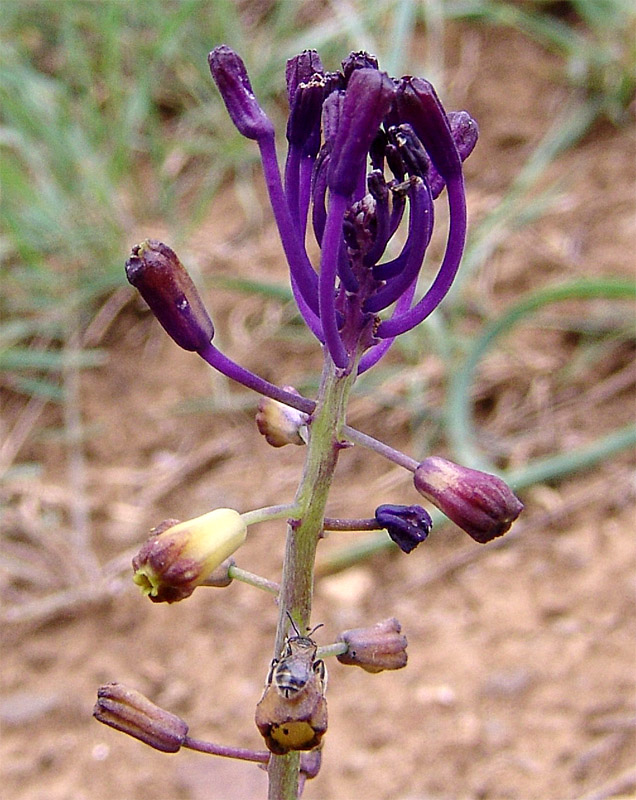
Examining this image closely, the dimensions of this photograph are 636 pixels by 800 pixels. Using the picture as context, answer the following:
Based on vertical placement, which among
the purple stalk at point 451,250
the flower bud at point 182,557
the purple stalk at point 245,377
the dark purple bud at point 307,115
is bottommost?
the flower bud at point 182,557

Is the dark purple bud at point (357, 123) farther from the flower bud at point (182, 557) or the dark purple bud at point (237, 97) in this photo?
the flower bud at point (182, 557)

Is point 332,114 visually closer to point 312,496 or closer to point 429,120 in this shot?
point 429,120

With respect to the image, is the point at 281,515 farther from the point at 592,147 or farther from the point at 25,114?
the point at 592,147

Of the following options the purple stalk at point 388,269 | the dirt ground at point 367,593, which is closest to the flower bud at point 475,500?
the purple stalk at point 388,269

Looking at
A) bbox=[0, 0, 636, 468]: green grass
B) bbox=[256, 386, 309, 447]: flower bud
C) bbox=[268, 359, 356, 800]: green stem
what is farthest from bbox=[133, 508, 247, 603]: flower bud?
bbox=[0, 0, 636, 468]: green grass

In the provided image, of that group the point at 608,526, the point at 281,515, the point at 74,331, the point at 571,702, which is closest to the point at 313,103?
the point at 281,515

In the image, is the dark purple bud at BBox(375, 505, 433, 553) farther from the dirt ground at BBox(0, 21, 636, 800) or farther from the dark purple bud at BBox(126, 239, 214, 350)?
the dirt ground at BBox(0, 21, 636, 800)
